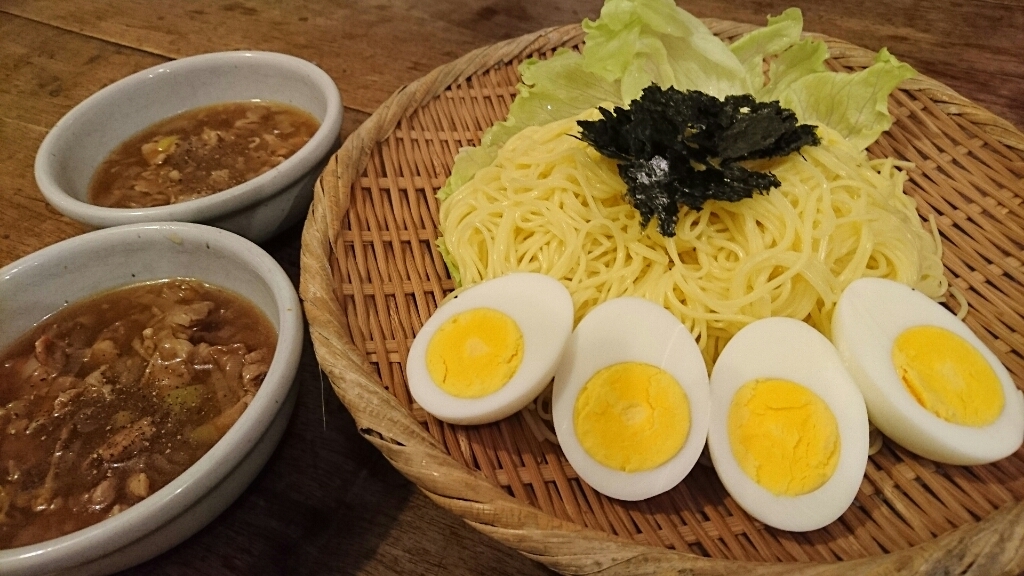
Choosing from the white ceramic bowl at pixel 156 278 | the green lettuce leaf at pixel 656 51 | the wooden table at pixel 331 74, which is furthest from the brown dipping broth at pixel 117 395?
the green lettuce leaf at pixel 656 51

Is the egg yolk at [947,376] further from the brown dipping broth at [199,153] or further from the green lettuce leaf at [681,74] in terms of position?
the brown dipping broth at [199,153]

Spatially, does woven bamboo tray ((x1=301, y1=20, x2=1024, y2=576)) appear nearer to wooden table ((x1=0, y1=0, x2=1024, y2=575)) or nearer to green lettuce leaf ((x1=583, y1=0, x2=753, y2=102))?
wooden table ((x1=0, y1=0, x2=1024, y2=575))

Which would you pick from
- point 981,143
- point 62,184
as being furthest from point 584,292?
point 62,184

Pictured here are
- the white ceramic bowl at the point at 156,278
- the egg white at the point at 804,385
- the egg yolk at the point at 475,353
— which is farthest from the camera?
the egg yolk at the point at 475,353

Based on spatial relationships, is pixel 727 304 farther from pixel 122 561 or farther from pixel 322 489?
pixel 122 561

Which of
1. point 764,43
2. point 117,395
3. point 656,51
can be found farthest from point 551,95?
point 117,395

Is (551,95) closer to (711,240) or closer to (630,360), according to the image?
(711,240)
